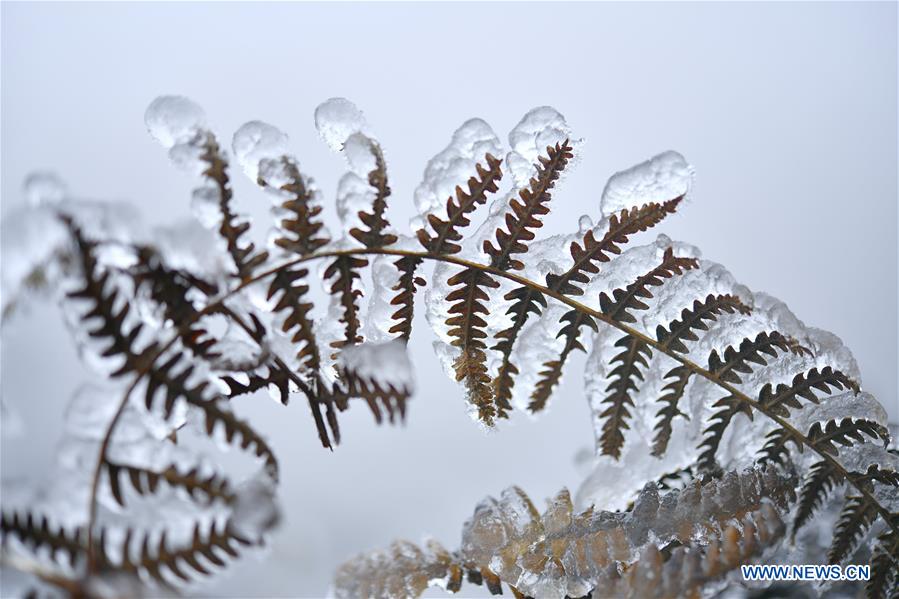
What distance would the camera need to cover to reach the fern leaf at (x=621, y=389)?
0.91m

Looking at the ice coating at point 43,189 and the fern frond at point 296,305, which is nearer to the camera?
the ice coating at point 43,189

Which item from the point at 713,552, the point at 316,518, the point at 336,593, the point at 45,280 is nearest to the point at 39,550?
the point at 45,280

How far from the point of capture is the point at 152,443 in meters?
0.57

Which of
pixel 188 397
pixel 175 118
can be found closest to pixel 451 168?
pixel 175 118

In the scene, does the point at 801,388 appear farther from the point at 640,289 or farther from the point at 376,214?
the point at 376,214

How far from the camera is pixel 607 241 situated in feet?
2.80

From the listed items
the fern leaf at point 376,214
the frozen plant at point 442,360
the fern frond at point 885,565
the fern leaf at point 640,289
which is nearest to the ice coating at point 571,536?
the frozen plant at point 442,360

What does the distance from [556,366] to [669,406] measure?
151 mm

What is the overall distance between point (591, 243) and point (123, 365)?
0.52m

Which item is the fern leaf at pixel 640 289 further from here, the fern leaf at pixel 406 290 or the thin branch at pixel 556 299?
the fern leaf at pixel 406 290

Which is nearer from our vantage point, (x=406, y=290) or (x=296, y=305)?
(x=296, y=305)

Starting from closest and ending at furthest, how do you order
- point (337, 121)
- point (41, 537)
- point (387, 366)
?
point (41, 537) < point (387, 366) < point (337, 121)

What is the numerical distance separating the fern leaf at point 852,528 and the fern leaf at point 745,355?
0.20 m

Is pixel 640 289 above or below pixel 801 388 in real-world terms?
above
